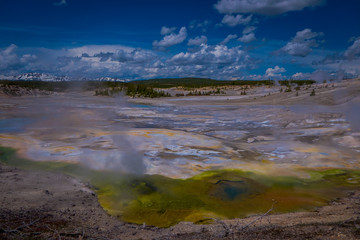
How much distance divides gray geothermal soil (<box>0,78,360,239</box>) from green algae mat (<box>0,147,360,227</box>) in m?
0.30

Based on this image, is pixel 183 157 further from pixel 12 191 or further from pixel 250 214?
pixel 12 191

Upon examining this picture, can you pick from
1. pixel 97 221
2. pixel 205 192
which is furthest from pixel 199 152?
pixel 97 221

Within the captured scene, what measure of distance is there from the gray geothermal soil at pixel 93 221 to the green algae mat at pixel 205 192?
30cm

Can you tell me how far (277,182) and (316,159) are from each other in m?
2.22

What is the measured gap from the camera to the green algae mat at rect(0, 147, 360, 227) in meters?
5.25

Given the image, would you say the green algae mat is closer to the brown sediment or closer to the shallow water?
the shallow water

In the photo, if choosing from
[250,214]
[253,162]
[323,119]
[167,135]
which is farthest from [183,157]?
[323,119]

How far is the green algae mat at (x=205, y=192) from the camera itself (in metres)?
5.25

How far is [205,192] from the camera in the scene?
6.21m

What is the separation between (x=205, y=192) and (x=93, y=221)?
2552 mm

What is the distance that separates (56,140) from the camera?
10.4 metres

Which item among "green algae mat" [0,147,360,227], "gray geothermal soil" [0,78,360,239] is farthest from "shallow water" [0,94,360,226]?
"gray geothermal soil" [0,78,360,239]

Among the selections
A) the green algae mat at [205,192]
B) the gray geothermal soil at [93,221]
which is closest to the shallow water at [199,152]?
the green algae mat at [205,192]

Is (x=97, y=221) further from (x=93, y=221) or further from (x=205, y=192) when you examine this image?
(x=205, y=192)
